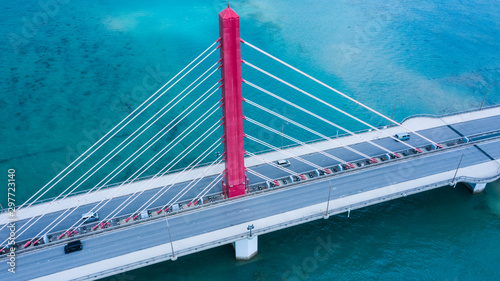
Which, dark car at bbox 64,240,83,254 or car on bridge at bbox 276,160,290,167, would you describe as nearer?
dark car at bbox 64,240,83,254

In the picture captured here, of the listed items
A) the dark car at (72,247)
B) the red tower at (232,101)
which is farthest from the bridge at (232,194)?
the dark car at (72,247)

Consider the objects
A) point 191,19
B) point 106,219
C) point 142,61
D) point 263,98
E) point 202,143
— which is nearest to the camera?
point 106,219

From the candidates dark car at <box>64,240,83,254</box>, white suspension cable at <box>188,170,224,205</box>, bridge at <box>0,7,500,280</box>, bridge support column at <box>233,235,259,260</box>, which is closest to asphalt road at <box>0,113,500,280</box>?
bridge at <box>0,7,500,280</box>

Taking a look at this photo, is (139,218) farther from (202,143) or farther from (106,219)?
(202,143)

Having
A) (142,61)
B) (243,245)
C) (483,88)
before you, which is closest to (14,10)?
(142,61)

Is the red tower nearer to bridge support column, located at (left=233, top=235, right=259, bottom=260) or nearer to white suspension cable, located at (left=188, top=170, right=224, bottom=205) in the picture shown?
white suspension cable, located at (left=188, top=170, right=224, bottom=205)

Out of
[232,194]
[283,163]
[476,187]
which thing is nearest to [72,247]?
[232,194]
